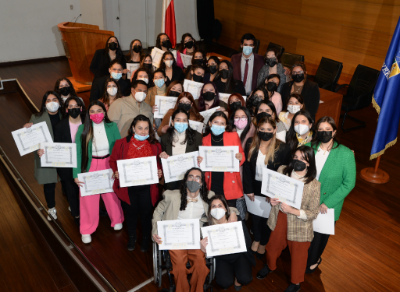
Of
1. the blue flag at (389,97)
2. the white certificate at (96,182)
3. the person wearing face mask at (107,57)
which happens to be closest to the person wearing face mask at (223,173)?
the white certificate at (96,182)

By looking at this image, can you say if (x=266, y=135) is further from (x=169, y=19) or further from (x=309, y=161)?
(x=169, y=19)

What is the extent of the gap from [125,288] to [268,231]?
1472mm

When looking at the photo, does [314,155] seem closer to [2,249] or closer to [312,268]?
[312,268]

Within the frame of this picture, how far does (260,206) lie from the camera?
3.39m

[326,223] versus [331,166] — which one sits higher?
[331,166]

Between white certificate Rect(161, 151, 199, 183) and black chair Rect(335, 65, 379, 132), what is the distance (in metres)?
3.83

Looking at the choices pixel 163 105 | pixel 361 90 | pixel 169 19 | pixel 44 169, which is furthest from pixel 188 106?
pixel 169 19

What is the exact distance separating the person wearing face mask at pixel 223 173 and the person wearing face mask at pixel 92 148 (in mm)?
992

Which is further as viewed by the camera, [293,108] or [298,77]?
[298,77]

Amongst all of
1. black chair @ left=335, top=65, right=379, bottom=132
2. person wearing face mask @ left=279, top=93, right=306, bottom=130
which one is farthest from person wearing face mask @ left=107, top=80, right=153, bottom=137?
black chair @ left=335, top=65, right=379, bottom=132

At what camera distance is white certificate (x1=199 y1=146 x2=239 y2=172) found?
10.9 ft

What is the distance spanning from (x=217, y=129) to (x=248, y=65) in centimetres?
226

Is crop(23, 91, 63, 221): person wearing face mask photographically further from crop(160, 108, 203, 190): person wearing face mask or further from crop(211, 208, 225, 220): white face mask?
crop(211, 208, 225, 220): white face mask

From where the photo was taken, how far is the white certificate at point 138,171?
3225 mm
